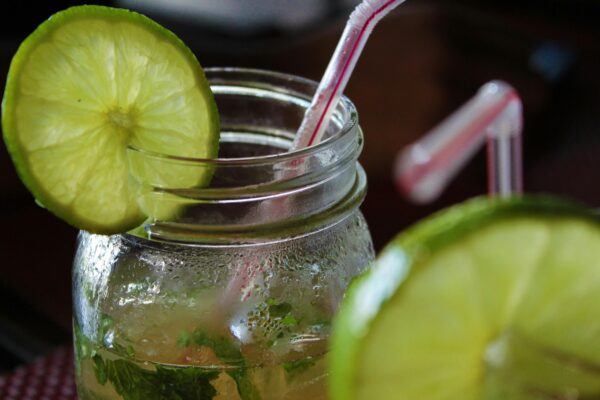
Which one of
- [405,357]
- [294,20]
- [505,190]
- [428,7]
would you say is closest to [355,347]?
[405,357]

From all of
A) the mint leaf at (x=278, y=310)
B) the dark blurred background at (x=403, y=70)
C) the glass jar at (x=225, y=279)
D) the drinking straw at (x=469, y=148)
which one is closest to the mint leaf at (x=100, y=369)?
the glass jar at (x=225, y=279)

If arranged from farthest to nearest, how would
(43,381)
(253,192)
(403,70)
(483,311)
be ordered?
1. (403,70)
2. (43,381)
3. (253,192)
4. (483,311)

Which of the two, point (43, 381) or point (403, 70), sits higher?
point (403, 70)

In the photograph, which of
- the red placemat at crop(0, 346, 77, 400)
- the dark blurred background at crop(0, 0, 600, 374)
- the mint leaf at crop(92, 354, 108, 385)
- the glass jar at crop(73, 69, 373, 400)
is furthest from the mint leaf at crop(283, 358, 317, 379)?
the dark blurred background at crop(0, 0, 600, 374)

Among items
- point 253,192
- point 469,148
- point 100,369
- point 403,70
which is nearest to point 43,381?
point 100,369

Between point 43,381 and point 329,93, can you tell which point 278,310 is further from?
point 43,381

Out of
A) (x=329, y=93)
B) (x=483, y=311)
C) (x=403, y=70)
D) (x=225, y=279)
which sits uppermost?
(x=403, y=70)

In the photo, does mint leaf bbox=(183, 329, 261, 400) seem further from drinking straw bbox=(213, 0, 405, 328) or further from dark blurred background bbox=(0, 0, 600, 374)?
dark blurred background bbox=(0, 0, 600, 374)
